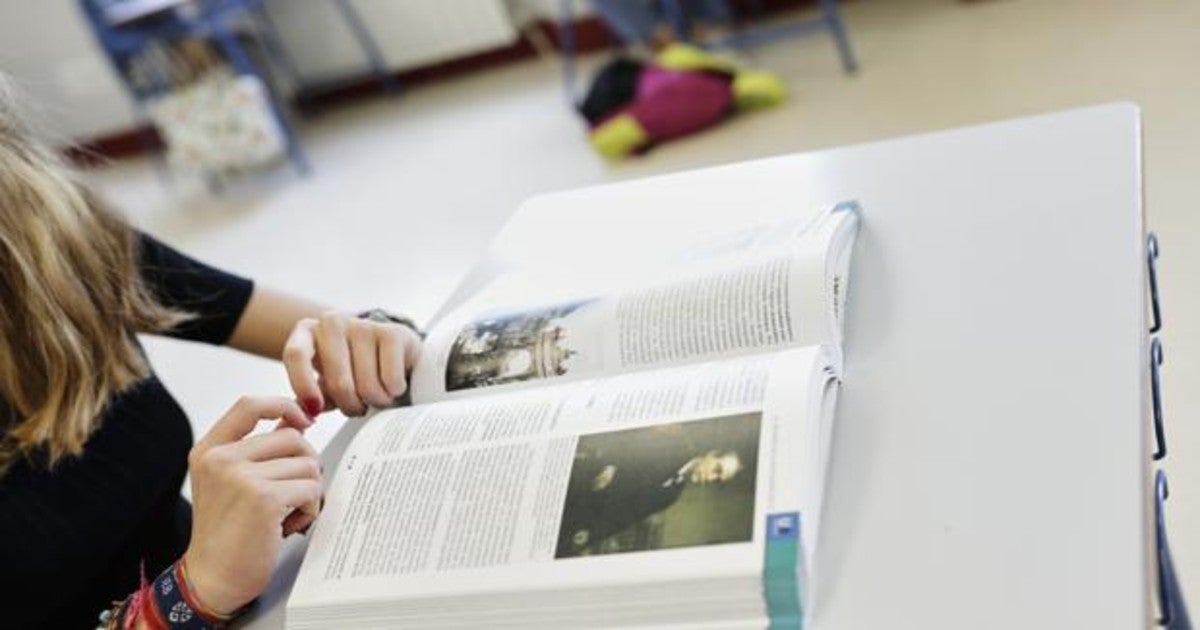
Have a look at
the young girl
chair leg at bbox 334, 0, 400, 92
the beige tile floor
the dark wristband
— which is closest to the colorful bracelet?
the young girl

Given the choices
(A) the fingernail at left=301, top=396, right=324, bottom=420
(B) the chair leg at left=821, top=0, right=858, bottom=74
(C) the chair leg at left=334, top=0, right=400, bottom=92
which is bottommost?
(A) the fingernail at left=301, top=396, right=324, bottom=420

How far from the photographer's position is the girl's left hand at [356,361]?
822 mm

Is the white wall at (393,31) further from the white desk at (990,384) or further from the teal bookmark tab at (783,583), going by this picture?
the teal bookmark tab at (783,583)

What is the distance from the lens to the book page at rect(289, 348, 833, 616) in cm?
57

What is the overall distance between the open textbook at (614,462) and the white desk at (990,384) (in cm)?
3

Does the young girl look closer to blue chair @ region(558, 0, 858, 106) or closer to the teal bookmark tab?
the teal bookmark tab

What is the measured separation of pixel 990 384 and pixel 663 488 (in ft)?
0.70

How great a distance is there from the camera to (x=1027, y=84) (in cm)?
250

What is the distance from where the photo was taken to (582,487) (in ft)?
2.04

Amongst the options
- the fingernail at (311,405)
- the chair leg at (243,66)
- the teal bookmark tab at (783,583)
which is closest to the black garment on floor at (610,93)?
the chair leg at (243,66)

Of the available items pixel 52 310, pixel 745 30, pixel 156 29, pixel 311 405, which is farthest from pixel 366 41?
pixel 311 405

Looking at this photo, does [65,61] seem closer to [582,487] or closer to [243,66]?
[243,66]

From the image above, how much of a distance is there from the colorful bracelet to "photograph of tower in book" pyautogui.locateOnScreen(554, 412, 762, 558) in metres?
0.24

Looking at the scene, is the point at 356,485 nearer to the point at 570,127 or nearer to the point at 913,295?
the point at 913,295
